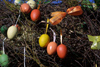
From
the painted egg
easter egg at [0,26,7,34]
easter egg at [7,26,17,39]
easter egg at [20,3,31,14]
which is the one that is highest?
easter egg at [20,3,31,14]

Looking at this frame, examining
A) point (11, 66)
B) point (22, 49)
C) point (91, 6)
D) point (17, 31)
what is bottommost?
point (11, 66)

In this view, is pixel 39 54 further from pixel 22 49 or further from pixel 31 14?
pixel 31 14

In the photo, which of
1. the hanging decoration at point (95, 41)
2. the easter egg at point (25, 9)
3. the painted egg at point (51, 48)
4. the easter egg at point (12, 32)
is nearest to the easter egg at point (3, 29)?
the easter egg at point (12, 32)

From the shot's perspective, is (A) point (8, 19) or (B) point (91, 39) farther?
(A) point (8, 19)

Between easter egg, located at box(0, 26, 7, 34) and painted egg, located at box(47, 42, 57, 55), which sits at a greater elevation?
easter egg, located at box(0, 26, 7, 34)

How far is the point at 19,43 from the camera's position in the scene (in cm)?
77

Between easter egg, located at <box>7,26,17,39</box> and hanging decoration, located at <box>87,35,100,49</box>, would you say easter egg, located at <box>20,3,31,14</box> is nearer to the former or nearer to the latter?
easter egg, located at <box>7,26,17,39</box>

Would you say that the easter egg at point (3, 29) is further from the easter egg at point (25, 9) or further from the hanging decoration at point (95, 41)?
the hanging decoration at point (95, 41)

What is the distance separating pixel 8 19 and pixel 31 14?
0.16 m

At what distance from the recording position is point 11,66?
2.55 feet

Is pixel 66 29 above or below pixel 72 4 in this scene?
below

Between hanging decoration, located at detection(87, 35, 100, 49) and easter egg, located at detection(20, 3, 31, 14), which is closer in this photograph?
hanging decoration, located at detection(87, 35, 100, 49)

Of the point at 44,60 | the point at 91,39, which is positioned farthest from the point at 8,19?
the point at 91,39

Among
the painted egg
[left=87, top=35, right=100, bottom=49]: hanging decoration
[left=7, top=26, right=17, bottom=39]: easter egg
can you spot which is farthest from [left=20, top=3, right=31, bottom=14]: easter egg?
[left=87, top=35, right=100, bottom=49]: hanging decoration
